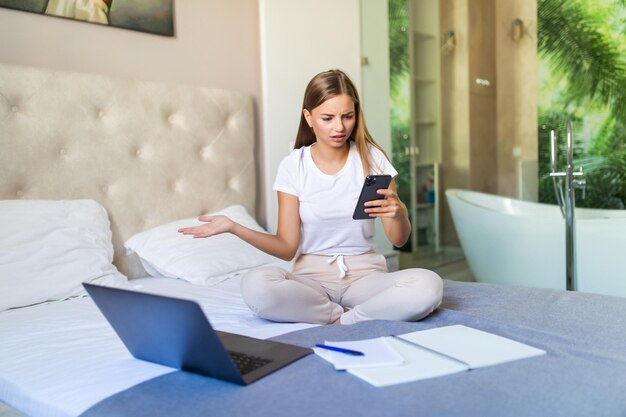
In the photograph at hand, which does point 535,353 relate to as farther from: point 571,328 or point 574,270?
point 574,270

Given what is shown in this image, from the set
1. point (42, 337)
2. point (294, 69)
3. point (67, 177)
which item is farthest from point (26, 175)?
point (294, 69)

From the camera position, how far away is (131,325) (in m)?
1.23

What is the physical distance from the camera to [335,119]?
193 cm

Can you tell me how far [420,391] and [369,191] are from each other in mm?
783

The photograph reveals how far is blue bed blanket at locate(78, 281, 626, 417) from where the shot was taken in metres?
1.00

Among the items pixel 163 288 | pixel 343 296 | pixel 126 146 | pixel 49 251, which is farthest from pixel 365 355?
pixel 126 146

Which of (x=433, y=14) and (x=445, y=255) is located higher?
(x=433, y=14)

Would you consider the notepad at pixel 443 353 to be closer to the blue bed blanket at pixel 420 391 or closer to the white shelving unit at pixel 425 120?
the blue bed blanket at pixel 420 391

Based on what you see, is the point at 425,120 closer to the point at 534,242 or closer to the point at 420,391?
the point at 534,242

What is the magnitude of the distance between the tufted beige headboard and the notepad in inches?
→ 57.2

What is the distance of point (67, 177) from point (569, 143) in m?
2.13

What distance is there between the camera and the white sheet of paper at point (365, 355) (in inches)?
46.2

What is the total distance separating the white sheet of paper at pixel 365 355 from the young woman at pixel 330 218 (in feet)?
1.12

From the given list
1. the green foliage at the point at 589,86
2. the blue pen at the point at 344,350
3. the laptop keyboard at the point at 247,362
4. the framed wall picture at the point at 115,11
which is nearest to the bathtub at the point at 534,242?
the green foliage at the point at 589,86
